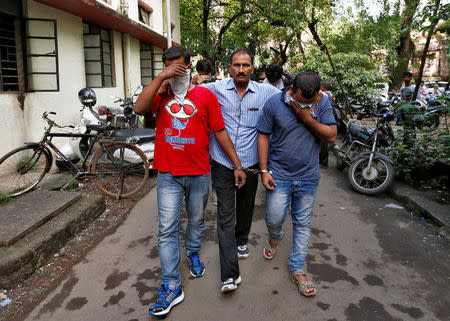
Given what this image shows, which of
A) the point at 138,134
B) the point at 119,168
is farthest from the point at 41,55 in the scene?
the point at 119,168

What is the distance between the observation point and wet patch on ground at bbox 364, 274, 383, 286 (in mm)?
2911

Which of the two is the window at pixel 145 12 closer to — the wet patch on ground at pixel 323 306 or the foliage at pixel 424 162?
the foliage at pixel 424 162

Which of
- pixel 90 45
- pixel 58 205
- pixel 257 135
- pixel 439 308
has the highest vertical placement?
pixel 90 45

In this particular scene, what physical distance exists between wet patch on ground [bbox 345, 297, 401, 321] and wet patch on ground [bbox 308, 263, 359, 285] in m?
0.28

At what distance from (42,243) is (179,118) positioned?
1.88m

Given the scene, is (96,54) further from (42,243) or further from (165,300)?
(165,300)

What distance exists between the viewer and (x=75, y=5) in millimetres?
6871

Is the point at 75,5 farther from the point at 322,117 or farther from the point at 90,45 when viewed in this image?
the point at 322,117

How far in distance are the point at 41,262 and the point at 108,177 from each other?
197 cm

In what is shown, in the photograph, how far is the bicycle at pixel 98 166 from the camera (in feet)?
15.6

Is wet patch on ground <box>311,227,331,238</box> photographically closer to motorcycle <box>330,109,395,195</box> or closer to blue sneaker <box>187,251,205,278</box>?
blue sneaker <box>187,251,205,278</box>

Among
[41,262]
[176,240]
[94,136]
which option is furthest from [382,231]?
[94,136]

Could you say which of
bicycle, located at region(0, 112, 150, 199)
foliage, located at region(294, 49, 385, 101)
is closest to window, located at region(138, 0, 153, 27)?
foliage, located at region(294, 49, 385, 101)

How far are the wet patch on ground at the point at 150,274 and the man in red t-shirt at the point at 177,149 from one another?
0.45 m
